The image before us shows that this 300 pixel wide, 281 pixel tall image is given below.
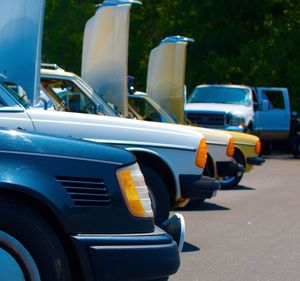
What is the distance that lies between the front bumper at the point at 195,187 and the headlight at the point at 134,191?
Answer: 14.2ft

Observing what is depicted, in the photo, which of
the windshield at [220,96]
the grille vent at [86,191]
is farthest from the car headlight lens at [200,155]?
the windshield at [220,96]

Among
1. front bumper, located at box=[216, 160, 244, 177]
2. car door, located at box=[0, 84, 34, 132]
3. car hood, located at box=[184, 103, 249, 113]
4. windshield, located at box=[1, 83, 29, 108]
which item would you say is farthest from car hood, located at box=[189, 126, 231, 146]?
car hood, located at box=[184, 103, 249, 113]

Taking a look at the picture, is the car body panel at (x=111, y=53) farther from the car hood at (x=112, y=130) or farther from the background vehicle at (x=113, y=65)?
the car hood at (x=112, y=130)

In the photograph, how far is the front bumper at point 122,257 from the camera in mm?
4801

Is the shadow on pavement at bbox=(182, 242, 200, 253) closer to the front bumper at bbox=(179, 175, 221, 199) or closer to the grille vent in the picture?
the front bumper at bbox=(179, 175, 221, 199)

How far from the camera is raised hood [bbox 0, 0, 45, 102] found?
10.3 meters

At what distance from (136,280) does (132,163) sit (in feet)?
2.23

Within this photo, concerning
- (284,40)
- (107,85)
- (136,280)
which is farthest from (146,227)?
(284,40)

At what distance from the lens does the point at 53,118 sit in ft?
27.6

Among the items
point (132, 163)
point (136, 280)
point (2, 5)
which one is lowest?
point (136, 280)

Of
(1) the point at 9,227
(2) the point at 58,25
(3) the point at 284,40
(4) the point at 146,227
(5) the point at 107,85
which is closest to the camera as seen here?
(1) the point at 9,227

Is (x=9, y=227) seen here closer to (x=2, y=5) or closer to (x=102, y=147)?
(x=102, y=147)

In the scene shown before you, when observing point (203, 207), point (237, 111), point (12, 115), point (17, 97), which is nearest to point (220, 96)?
point (237, 111)

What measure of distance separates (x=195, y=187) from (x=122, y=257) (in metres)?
4.74
